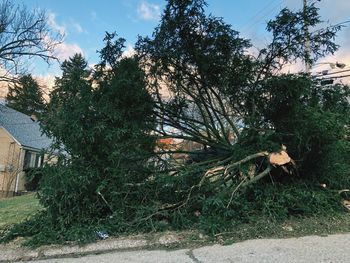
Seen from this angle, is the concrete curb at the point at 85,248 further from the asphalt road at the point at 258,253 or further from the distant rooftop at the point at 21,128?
the distant rooftop at the point at 21,128

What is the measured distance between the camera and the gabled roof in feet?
101

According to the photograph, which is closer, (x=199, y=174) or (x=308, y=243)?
(x=308, y=243)

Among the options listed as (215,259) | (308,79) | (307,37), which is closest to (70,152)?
(215,259)

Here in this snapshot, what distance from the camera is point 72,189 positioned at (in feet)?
19.6

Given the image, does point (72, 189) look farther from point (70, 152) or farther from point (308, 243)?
point (308, 243)

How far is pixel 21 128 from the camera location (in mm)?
33031

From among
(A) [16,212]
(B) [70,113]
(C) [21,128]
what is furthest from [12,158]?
(B) [70,113]

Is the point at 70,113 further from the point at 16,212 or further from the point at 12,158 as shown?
the point at 12,158

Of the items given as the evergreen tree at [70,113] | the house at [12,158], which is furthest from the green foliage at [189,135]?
the house at [12,158]

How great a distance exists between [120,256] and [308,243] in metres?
2.44

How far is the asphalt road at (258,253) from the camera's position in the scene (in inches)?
179

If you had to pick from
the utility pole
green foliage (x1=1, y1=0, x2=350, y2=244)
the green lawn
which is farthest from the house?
the utility pole

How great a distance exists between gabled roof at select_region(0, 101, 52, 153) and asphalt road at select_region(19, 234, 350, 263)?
26.0 metres

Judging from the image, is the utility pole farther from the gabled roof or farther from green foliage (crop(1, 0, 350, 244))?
the gabled roof
